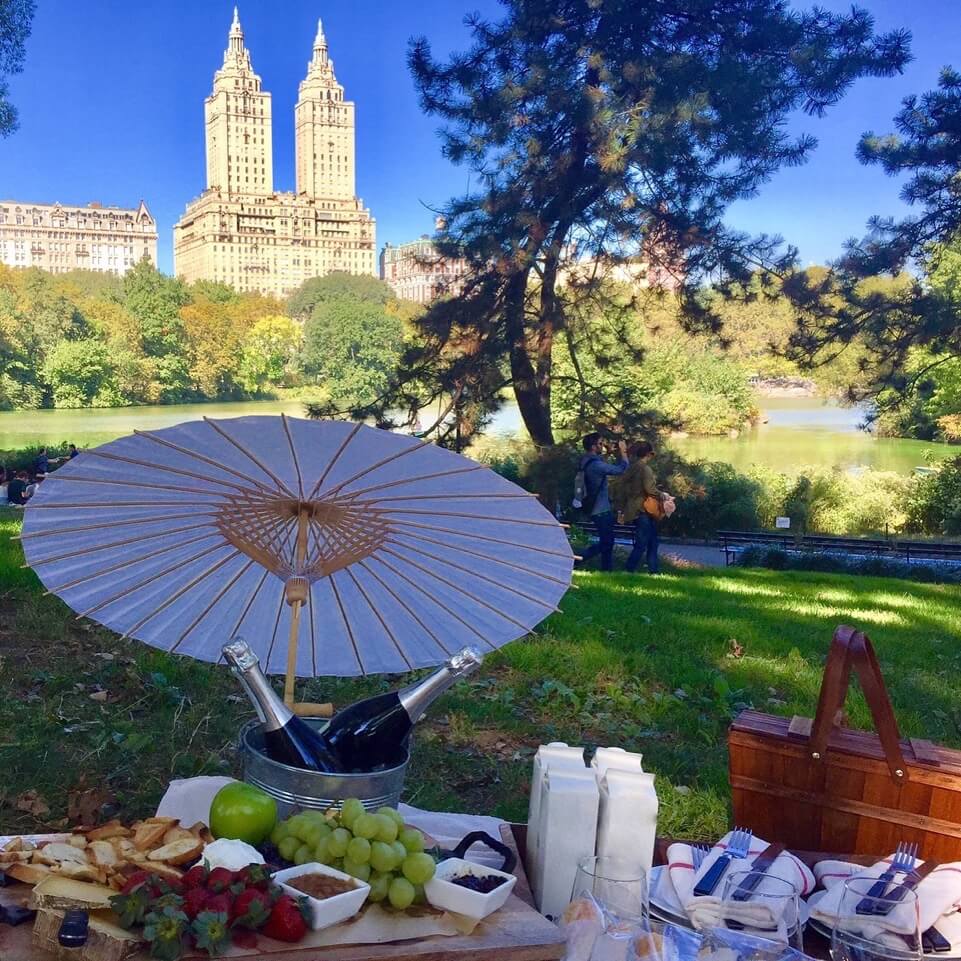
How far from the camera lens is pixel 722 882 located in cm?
190

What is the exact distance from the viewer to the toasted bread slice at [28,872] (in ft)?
5.61

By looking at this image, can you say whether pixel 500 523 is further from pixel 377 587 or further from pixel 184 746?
pixel 184 746

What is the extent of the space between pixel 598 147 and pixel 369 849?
12.9 meters

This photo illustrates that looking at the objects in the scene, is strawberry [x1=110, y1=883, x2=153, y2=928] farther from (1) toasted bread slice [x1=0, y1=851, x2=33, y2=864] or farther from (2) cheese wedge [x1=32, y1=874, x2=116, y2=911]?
(1) toasted bread slice [x1=0, y1=851, x2=33, y2=864]

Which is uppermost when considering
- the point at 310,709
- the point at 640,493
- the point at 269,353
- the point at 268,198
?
the point at 268,198

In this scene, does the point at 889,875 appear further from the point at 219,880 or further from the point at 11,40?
the point at 11,40

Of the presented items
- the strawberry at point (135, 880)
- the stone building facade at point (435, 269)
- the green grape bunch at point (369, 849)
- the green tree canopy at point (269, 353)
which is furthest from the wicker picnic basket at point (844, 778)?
the green tree canopy at point (269, 353)

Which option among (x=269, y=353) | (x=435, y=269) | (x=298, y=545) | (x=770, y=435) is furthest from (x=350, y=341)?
(x=298, y=545)

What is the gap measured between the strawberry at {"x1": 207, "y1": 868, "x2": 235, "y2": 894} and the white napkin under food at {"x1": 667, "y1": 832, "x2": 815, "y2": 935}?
0.86 metres

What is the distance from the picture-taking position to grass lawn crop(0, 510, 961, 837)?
11.2 feet

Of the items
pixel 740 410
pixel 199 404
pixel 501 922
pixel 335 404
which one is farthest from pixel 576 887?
pixel 199 404

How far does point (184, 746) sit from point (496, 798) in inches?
46.7

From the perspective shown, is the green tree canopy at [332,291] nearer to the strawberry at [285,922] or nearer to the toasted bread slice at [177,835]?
the toasted bread slice at [177,835]

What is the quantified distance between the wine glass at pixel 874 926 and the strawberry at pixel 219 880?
101 cm
